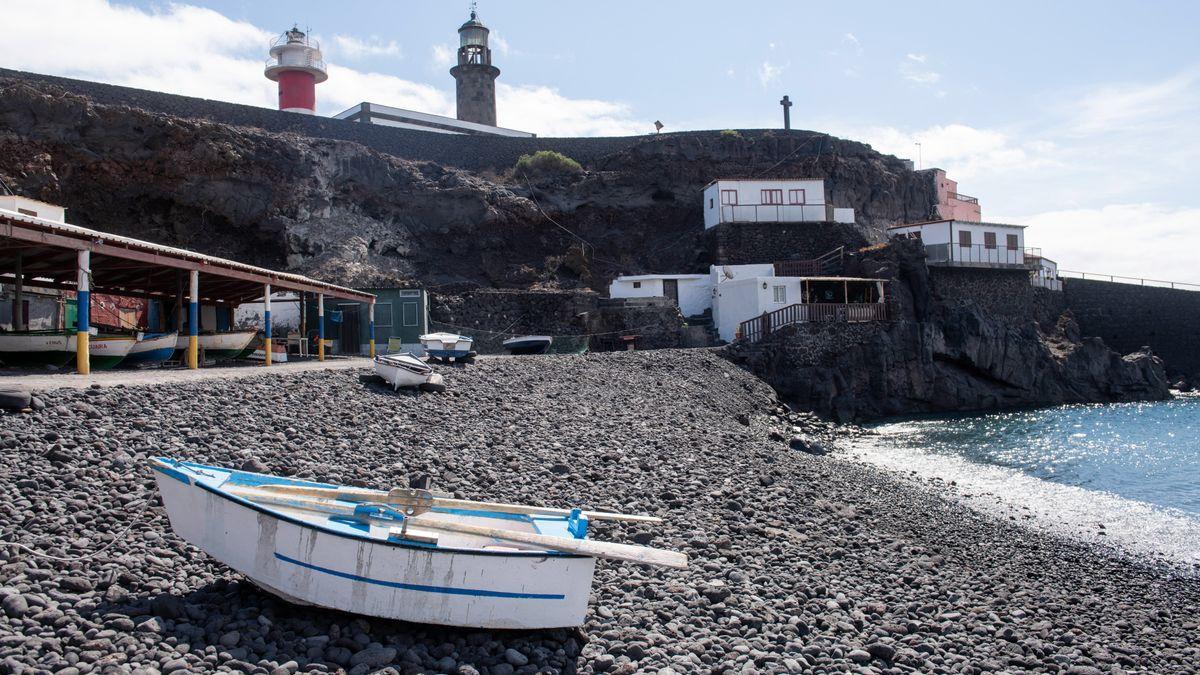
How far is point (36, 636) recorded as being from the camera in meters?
5.37

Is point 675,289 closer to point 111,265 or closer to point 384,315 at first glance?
point 384,315

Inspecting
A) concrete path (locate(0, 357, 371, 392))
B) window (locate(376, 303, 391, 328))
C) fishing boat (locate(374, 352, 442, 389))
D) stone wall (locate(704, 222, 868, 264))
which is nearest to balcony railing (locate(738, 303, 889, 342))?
stone wall (locate(704, 222, 868, 264))

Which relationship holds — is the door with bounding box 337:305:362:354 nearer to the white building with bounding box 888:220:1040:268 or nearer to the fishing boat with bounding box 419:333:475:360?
the fishing boat with bounding box 419:333:475:360

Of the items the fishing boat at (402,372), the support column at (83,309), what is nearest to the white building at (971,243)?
the fishing boat at (402,372)

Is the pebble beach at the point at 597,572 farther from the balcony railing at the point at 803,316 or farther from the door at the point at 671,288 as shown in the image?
the door at the point at 671,288

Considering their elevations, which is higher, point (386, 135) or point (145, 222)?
point (386, 135)

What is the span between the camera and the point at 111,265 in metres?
17.5

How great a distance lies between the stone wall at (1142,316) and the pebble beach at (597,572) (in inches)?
Answer: 1459

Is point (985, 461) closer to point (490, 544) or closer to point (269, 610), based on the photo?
point (490, 544)

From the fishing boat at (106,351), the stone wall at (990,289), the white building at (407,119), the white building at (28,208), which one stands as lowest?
the fishing boat at (106,351)

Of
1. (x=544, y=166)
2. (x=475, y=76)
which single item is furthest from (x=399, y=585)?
(x=475, y=76)

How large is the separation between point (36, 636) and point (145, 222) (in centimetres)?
3466

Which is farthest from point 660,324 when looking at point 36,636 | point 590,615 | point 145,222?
point 36,636

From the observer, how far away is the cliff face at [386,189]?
33750 mm
